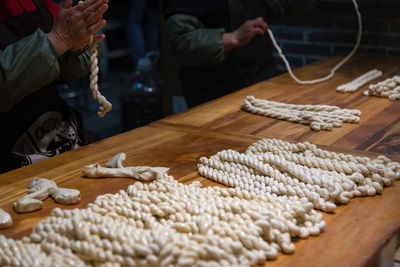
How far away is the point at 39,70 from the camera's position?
153 cm

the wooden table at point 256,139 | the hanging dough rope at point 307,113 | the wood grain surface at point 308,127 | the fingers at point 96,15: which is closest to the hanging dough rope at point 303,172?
the wooden table at point 256,139

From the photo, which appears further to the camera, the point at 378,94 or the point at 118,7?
the point at 118,7

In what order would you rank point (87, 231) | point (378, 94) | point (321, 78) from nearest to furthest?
point (87, 231), point (378, 94), point (321, 78)

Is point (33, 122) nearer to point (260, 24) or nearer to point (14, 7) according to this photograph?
point (14, 7)

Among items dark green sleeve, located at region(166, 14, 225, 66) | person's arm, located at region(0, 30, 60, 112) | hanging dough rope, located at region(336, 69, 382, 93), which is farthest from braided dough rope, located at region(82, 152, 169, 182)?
dark green sleeve, located at region(166, 14, 225, 66)

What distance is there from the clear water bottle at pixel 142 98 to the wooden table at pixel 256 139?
1291 millimetres

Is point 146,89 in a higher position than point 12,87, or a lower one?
lower

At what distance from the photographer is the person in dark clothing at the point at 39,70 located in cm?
152

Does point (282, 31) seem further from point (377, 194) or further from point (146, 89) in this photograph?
point (377, 194)

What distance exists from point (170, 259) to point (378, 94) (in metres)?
1.47

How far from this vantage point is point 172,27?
2.59 metres

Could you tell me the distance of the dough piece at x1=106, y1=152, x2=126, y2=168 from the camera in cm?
139

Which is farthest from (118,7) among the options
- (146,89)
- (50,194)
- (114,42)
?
(50,194)

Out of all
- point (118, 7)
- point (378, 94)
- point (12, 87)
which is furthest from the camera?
point (118, 7)
